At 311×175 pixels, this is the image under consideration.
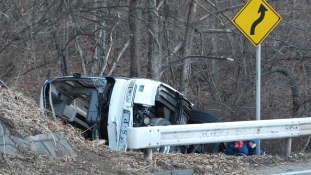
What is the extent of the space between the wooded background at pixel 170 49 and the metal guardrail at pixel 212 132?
522 cm

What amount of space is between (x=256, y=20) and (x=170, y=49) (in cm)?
684

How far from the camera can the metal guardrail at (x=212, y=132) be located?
7871 mm

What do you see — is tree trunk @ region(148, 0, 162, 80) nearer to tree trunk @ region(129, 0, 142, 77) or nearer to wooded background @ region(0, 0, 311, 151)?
wooded background @ region(0, 0, 311, 151)

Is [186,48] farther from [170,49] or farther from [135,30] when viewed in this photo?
[135,30]

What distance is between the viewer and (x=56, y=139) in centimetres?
782

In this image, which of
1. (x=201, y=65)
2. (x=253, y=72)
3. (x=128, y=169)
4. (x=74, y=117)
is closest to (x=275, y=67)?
(x=253, y=72)

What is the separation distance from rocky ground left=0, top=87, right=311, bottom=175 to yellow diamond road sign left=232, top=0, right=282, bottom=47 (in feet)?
7.57

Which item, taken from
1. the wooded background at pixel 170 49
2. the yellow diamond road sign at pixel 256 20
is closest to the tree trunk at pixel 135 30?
the wooded background at pixel 170 49

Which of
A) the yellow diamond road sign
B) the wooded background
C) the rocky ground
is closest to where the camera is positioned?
the rocky ground

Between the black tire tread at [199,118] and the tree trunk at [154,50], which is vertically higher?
the tree trunk at [154,50]

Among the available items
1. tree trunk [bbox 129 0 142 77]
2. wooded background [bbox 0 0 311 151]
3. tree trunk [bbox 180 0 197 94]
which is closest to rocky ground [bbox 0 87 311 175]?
wooded background [bbox 0 0 311 151]

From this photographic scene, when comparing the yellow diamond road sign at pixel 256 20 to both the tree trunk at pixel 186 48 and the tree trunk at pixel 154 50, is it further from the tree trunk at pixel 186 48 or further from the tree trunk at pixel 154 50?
the tree trunk at pixel 186 48

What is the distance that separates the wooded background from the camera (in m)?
12.9

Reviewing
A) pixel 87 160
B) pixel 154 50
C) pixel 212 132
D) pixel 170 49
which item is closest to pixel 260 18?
pixel 212 132
